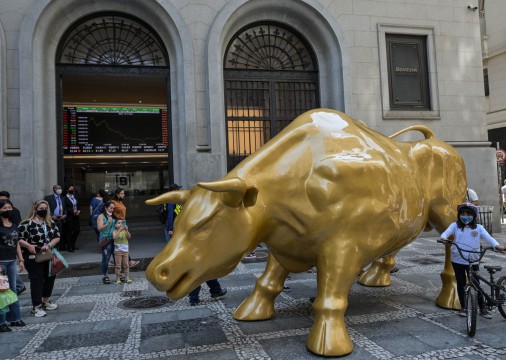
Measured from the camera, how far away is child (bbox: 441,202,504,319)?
479 centimetres

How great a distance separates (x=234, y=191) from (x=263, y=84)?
9.09 metres

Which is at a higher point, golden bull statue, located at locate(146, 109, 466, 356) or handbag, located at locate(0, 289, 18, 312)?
golden bull statue, located at locate(146, 109, 466, 356)

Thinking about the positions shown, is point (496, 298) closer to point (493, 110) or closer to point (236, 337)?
point (236, 337)

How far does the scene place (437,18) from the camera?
1267cm

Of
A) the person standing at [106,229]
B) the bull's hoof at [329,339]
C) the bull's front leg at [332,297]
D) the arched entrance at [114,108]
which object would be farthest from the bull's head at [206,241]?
the arched entrance at [114,108]

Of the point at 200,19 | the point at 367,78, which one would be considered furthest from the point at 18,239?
the point at 367,78

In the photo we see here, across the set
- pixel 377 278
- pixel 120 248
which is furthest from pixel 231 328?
pixel 120 248

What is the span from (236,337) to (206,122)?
24.2 feet

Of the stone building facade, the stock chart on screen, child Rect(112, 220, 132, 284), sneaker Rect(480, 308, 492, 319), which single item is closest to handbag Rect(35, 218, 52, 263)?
child Rect(112, 220, 132, 284)

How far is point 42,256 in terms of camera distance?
5.54 metres

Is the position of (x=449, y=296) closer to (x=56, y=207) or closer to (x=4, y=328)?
(x=4, y=328)


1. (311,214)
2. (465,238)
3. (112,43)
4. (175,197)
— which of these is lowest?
(465,238)

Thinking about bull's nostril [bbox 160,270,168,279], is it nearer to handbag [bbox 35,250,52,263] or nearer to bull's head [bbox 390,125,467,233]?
handbag [bbox 35,250,52,263]

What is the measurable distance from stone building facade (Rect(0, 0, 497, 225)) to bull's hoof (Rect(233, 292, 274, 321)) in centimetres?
594
